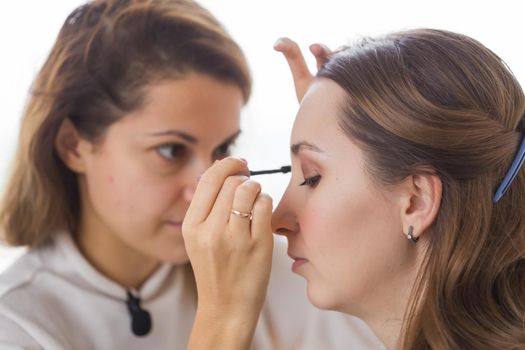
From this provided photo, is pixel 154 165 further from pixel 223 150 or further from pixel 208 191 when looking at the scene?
pixel 208 191

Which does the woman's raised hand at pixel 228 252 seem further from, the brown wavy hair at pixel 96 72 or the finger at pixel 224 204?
the brown wavy hair at pixel 96 72

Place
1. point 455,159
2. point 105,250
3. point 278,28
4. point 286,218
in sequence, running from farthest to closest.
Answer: point 278,28 < point 105,250 < point 286,218 < point 455,159

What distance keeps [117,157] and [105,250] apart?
0.61ft

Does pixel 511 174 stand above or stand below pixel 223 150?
above

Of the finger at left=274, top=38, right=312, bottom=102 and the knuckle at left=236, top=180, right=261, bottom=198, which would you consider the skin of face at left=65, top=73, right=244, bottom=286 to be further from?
the knuckle at left=236, top=180, right=261, bottom=198

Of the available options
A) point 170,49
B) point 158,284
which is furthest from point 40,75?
point 158,284

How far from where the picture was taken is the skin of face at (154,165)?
123cm

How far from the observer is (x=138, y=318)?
128 cm

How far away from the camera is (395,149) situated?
900mm

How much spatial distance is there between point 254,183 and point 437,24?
758mm

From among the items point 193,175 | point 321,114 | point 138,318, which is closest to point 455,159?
point 321,114

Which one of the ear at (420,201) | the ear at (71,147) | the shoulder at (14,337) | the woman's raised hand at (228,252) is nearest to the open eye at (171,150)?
the ear at (71,147)

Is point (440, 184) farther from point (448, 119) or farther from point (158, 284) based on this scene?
point (158, 284)

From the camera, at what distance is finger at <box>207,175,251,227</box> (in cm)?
96
